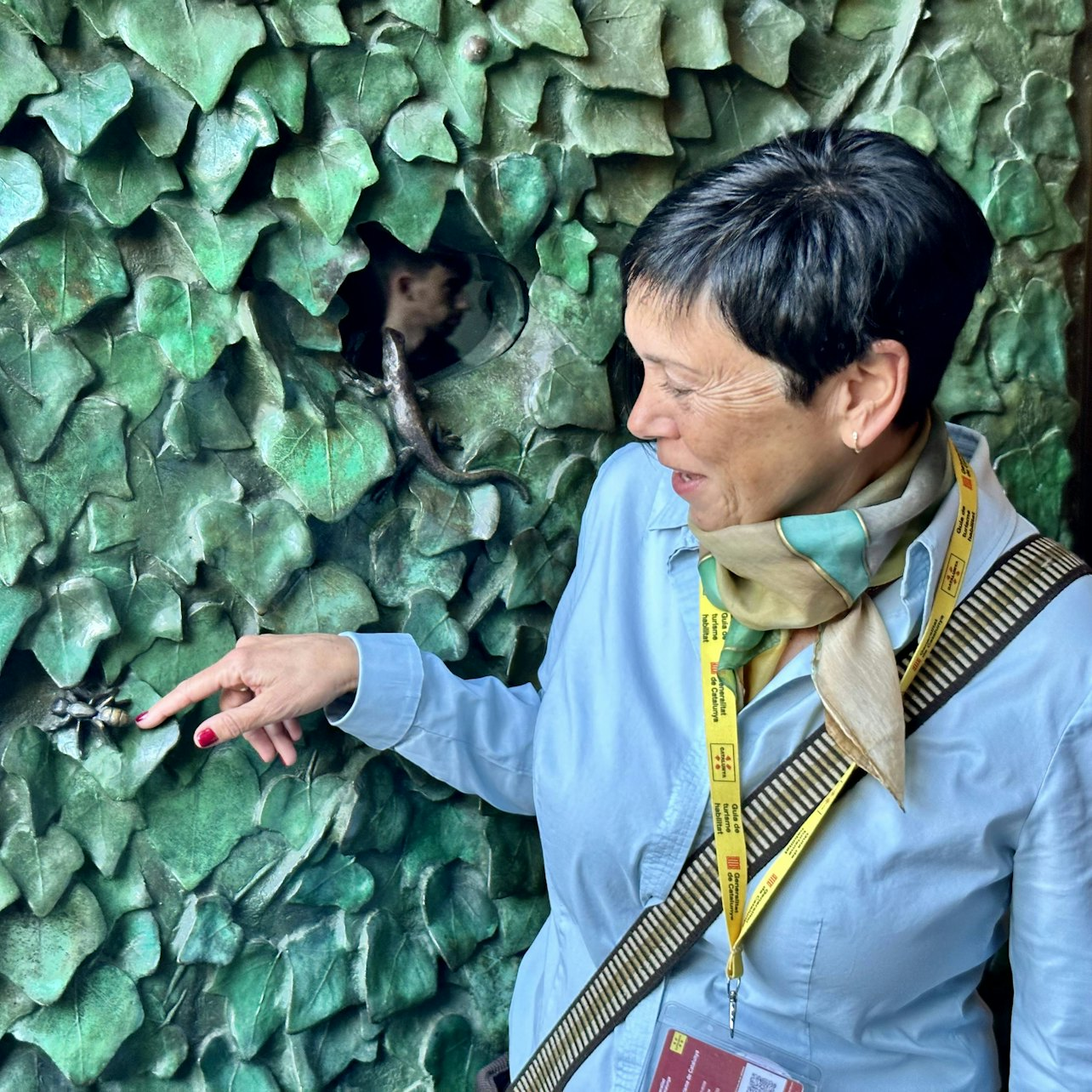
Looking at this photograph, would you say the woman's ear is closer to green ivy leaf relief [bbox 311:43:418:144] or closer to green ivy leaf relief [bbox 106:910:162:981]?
green ivy leaf relief [bbox 311:43:418:144]

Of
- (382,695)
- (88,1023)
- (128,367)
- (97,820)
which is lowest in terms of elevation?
(88,1023)

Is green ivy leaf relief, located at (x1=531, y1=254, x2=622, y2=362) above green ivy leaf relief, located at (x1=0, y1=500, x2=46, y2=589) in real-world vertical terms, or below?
above

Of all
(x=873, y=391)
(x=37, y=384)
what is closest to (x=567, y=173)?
(x=873, y=391)

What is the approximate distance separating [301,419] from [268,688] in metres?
0.29

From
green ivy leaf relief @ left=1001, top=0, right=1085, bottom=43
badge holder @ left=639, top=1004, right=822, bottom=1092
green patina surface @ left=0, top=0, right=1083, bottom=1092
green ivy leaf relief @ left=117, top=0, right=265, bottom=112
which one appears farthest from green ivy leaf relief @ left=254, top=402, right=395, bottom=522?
green ivy leaf relief @ left=1001, top=0, right=1085, bottom=43

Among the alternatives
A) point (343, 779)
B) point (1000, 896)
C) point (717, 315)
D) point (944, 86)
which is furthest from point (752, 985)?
point (944, 86)

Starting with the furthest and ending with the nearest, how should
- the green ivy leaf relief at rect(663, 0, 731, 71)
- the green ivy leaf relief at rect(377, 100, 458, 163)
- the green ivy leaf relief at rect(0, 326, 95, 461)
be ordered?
1. the green ivy leaf relief at rect(663, 0, 731, 71)
2. the green ivy leaf relief at rect(377, 100, 458, 163)
3. the green ivy leaf relief at rect(0, 326, 95, 461)

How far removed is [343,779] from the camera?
1.43 m

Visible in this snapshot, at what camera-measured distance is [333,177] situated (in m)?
1.25

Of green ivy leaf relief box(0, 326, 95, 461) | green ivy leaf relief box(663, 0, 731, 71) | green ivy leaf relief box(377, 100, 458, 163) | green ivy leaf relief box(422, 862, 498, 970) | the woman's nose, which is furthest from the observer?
green ivy leaf relief box(422, 862, 498, 970)

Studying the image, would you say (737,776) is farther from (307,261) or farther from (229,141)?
(229,141)

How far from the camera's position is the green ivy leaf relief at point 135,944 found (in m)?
1.35

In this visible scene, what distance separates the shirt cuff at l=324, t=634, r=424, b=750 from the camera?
130 cm

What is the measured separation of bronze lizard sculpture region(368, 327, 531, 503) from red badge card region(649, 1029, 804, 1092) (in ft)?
2.19
